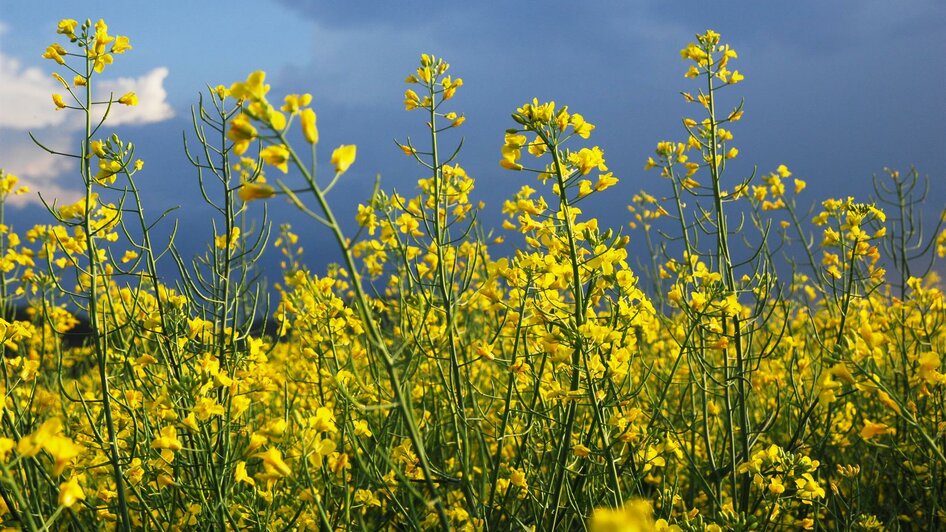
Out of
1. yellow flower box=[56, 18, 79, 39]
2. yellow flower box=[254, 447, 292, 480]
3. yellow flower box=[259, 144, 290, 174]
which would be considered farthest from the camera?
yellow flower box=[56, 18, 79, 39]

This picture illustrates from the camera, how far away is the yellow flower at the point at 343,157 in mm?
1283

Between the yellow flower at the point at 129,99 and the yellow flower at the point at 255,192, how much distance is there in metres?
2.08

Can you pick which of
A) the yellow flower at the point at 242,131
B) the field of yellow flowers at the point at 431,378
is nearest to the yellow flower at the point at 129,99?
the field of yellow flowers at the point at 431,378

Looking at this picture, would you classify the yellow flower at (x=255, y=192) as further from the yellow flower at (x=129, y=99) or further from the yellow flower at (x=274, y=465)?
the yellow flower at (x=129, y=99)

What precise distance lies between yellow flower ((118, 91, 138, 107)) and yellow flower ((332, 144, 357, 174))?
6.92 ft

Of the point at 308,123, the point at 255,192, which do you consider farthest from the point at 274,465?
the point at 308,123

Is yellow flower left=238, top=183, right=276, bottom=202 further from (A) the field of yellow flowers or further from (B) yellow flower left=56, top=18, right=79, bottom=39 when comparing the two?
(B) yellow flower left=56, top=18, right=79, bottom=39

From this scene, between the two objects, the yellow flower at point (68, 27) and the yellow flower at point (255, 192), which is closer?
the yellow flower at point (255, 192)

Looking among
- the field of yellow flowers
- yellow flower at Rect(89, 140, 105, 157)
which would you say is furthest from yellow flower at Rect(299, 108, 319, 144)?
yellow flower at Rect(89, 140, 105, 157)

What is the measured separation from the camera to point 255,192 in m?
Result: 1.24

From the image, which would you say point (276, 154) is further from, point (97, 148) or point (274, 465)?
point (97, 148)

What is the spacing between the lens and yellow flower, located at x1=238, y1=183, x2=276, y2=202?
122 cm

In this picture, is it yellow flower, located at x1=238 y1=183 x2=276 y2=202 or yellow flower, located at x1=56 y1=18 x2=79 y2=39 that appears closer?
yellow flower, located at x1=238 y1=183 x2=276 y2=202

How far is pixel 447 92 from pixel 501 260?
0.89 metres
